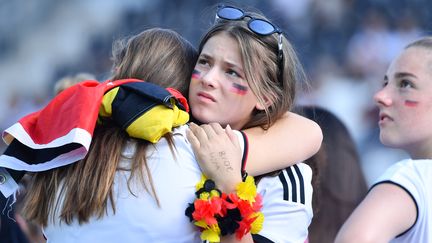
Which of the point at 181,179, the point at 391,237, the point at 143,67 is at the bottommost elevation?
the point at 391,237

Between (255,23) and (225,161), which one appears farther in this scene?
(255,23)

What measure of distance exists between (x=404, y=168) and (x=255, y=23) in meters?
0.73

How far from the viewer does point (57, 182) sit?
226 cm

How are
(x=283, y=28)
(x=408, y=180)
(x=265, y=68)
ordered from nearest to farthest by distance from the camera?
(x=408, y=180)
(x=265, y=68)
(x=283, y=28)

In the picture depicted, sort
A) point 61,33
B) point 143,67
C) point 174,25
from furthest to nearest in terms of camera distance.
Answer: point 61,33 → point 174,25 → point 143,67

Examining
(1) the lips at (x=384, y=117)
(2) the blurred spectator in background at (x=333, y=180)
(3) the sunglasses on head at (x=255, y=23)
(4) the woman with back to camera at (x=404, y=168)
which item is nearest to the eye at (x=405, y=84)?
(4) the woman with back to camera at (x=404, y=168)

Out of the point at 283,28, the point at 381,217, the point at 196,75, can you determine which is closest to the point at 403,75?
the point at 381,217

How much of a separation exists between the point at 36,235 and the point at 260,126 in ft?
6.76

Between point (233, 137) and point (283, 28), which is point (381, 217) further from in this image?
point (283, 28)

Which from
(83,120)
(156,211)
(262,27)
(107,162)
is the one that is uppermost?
(262,27)

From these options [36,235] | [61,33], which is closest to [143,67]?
[36,235]

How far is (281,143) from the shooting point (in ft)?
7.94

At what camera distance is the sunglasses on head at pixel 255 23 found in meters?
2.55

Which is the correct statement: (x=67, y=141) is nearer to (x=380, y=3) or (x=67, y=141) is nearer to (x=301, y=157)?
(x=301, y=157)
